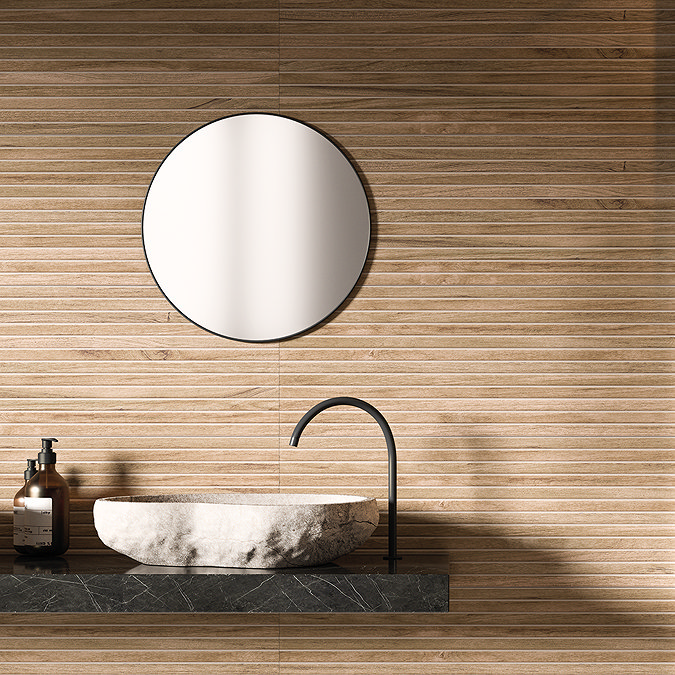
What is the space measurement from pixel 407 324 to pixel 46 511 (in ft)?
2.84

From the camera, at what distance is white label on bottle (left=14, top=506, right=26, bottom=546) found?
164 cm

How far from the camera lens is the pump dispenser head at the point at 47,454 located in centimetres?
166

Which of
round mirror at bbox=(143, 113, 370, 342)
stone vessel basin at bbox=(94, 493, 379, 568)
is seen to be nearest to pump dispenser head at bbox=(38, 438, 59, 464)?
stone vessel basin at bbox=(94, 493, 379, 568)

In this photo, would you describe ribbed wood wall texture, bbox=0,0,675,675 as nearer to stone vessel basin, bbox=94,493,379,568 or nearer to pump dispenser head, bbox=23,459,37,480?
pump dispenser head, bbox=23,459,37,480

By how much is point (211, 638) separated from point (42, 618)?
38 centimetres

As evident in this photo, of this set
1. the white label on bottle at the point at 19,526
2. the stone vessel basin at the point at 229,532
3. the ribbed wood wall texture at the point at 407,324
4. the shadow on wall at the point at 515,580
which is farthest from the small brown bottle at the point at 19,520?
the shadow on wall at the point at 515,580

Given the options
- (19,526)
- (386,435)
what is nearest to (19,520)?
(19,526)

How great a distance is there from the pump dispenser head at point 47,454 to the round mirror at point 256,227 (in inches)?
15.7

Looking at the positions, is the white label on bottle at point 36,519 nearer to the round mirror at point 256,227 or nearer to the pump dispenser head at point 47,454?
the pump dispenser head at point 47,454

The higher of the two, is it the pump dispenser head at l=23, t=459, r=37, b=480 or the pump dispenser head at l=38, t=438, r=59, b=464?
the pump dispenser head at l=38, t=438, r=59, b=464

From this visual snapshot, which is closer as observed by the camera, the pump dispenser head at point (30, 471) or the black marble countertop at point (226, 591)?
the black marble countertop at point (226, 591)

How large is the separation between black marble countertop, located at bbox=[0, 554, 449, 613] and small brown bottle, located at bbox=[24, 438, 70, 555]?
22 centimetres

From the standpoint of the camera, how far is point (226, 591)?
55.0 inches

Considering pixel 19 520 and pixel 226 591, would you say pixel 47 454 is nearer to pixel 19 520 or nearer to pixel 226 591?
pixel 19 520
